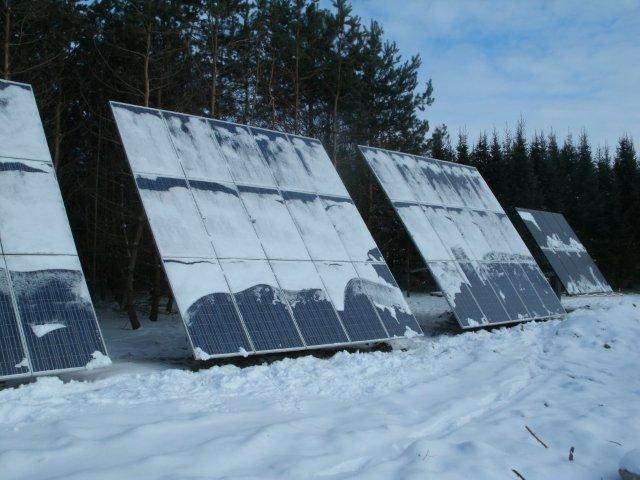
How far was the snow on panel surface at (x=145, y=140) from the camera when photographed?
27.2 feet

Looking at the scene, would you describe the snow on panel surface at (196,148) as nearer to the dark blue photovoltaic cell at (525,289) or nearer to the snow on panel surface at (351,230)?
the snow on panel surface at (351,230)

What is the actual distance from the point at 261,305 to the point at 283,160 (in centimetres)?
361

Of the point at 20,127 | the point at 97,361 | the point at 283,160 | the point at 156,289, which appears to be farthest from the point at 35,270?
the point at 156,289

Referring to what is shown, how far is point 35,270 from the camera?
6477mm

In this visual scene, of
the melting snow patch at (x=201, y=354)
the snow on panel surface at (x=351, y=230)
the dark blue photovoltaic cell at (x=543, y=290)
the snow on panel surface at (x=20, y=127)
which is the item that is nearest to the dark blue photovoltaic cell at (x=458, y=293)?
the snow on panel surface at (x=351, y=230)

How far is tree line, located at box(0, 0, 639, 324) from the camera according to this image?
15.0 m

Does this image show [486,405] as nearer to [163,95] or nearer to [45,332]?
[45,332]

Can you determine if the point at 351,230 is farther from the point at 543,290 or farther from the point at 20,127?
the point at 543,290

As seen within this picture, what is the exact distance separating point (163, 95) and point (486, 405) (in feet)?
46.0

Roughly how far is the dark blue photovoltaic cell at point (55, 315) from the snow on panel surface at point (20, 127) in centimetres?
167

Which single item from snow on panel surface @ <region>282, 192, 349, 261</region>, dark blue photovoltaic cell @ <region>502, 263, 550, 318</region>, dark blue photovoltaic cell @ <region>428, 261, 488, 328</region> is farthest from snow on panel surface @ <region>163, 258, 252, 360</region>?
dark blue photovoltaic cell @ <region>502, 263, 550, 318</region>

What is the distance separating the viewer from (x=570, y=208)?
1387 inches

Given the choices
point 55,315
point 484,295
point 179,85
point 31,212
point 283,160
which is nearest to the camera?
point 55,315

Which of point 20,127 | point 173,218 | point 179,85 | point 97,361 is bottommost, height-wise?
point 97,361
